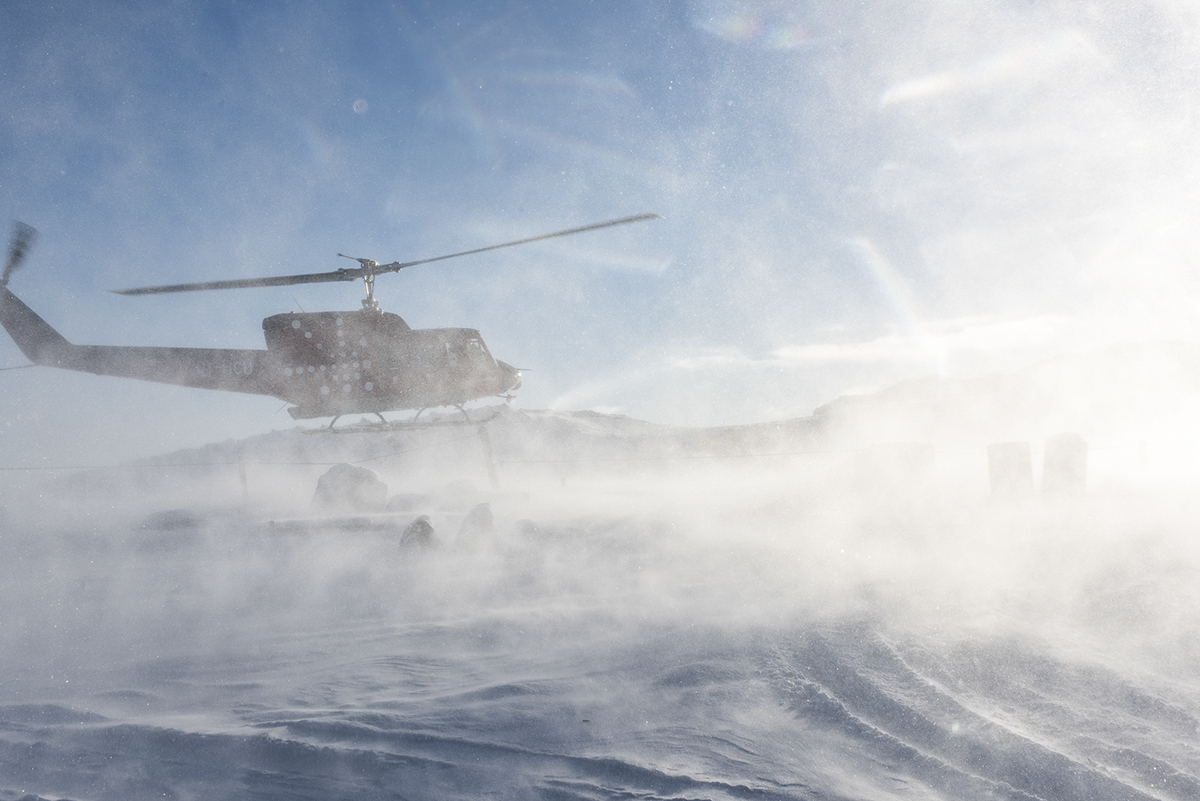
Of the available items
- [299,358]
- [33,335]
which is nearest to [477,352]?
[299,358]

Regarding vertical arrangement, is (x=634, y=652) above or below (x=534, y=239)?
below

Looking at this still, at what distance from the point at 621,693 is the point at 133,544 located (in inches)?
507

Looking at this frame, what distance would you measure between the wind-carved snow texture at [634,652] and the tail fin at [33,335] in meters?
4.22

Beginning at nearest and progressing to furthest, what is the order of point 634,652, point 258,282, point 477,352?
point 634,652, point 258,282, point 477,352

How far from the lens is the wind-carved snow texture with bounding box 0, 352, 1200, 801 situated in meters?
4.37

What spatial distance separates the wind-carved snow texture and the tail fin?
13.8 feet

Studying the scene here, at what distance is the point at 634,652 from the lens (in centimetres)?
650

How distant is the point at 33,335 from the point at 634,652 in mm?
13697

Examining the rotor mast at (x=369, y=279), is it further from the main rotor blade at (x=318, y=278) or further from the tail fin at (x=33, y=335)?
the tail fin at (x=33, y=335)

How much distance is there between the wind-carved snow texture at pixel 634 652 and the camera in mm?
4371

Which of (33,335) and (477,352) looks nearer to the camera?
(33,335)

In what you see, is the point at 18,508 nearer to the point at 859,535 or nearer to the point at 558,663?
the point at 558,663

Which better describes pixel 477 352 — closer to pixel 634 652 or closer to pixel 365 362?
pixel 365 362

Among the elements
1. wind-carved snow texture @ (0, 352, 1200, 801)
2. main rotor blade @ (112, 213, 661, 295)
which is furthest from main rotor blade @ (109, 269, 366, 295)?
wind-carved snow texture @ (0, 352, 1200, 801)
